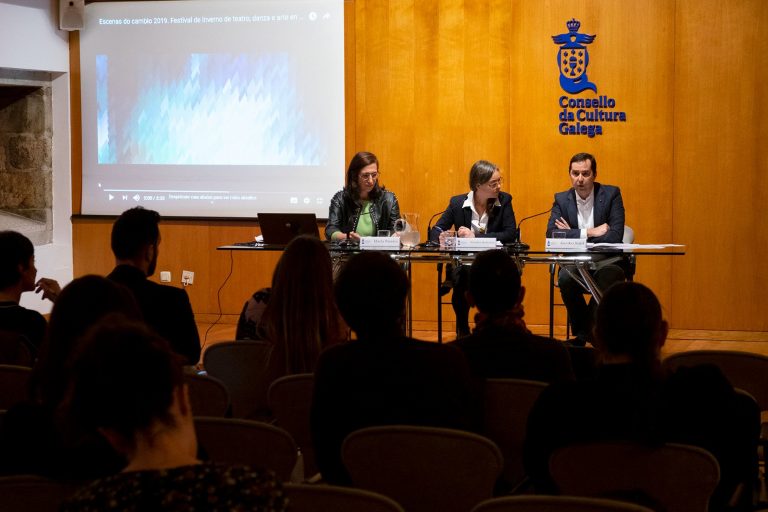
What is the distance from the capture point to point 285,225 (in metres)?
6.04

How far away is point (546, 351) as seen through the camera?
9.89 ft

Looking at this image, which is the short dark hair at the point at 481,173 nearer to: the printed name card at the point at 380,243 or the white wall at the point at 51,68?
the printed name card at the point at 380,243

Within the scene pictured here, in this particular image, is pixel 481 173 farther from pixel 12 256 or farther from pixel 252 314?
pixel 12 256

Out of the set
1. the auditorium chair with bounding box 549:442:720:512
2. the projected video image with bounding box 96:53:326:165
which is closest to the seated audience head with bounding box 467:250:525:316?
the auditorium chair with bounding box 549:442:720:512

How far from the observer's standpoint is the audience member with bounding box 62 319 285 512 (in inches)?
55.6

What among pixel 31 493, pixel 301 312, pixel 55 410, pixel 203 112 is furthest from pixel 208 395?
pixel 203 112

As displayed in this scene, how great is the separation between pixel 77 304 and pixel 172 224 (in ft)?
20.4

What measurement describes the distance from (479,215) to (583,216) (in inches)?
27.8

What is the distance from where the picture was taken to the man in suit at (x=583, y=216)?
6387 mm

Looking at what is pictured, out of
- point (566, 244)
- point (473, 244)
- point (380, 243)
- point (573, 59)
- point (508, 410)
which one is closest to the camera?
point (508, 410)

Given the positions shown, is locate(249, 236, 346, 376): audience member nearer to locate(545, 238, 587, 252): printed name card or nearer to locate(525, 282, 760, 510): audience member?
locate(525, 282, 760, 510): audience member

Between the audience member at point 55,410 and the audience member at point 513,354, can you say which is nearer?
the audience member at point 55,410

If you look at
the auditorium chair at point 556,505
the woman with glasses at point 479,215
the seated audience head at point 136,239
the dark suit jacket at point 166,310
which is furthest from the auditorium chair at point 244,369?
the woman with glasses at point 479,215

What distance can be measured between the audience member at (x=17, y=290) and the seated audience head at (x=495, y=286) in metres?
1.55
